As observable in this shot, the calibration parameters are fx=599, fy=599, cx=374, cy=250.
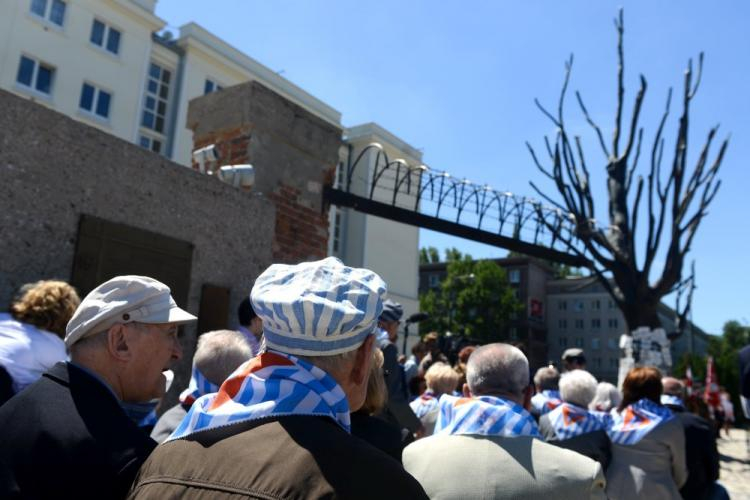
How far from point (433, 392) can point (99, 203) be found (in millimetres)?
2828

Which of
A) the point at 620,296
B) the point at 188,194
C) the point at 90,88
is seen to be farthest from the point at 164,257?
the point at 90,88

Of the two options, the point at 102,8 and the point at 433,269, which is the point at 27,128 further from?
the point at 433,269

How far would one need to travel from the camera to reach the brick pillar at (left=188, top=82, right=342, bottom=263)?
5.02m

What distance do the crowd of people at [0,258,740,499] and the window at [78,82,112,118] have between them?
26.8 metres

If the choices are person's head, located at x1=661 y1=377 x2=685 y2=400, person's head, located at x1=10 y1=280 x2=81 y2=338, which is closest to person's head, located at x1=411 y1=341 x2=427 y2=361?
person's head, located at x1=661 y1=377 x2=685 y2=400

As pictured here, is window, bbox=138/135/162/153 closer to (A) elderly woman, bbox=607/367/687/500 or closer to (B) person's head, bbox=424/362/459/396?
(B) person's head, bbox=424/362/459/396

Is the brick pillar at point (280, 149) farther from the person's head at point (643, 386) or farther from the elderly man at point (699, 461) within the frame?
the elderly man at point (699, 461)

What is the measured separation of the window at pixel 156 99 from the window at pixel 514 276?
39.3 meters

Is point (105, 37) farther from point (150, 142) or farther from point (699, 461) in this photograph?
point (699, 461)

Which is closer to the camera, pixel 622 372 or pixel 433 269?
pixel 622 372

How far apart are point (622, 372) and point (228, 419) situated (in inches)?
481

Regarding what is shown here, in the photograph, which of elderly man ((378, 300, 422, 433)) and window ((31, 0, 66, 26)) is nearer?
elderly man ((378, 300, 422, 433))

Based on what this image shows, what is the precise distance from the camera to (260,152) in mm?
5031

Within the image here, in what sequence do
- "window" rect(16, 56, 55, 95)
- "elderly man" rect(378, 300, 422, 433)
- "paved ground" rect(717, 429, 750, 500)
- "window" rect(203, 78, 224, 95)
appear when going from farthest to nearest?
1. "window" rect(203, 78, 224, 95)
2. "window" rect(16, 56, 55, 95)
3. "paved ground" rect(717, 429, 750, 500)
4. "elderly man" rect(378, 300, 422, 433)
